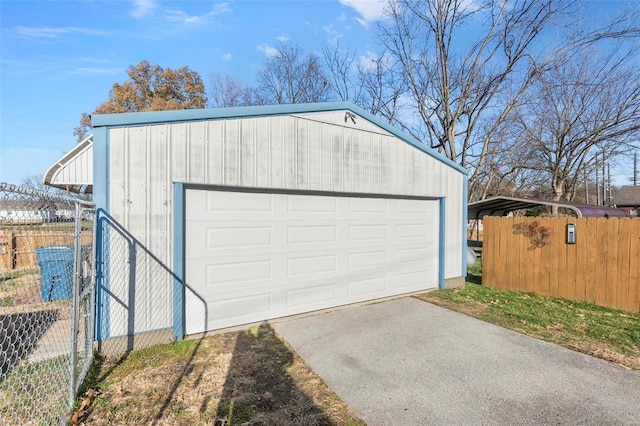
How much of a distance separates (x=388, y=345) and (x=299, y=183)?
8.94ft

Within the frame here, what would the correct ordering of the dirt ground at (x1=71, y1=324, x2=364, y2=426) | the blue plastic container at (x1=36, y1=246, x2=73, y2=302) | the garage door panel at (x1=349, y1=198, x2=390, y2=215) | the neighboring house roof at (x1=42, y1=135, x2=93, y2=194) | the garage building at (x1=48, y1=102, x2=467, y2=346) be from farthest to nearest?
1. the garage door panel at (x1=349, y1=198, x2=390, y2=215)
2. the blue plastic container at (x1=36, y1=246, x2=73, y2=302)
3. the neighboring house roof at (x1=42, y1=135, x2=93, y2=194)
4. the garage building at (x1=48, y1=102, x2=467, y2=346)
5. the dirt ground at (x1=71, y1=324, x2=364, y2=426)

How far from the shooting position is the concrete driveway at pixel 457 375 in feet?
9.33

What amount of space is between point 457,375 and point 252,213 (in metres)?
3.36

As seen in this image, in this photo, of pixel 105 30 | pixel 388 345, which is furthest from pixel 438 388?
pixel 105 30

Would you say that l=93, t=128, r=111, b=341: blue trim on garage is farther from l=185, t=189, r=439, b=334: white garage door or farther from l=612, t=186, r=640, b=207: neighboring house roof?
l=612, t=186, r=640, b=207: neighboring house roof

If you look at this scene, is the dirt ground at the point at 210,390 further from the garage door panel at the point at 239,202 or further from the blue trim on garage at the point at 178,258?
the garage door panel at the point at 239,202

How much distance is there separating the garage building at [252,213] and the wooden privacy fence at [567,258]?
5.86 feet

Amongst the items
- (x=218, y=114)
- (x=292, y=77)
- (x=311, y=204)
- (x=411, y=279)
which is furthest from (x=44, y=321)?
(x=292, y=77)

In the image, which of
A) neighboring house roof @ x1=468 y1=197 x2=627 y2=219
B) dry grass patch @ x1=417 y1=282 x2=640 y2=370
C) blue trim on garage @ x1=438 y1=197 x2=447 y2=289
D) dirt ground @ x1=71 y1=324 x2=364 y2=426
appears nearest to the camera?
dirt ground @ x1=71 y1=324 x2=364 y2=426

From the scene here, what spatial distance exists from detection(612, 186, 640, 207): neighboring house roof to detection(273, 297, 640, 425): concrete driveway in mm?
41051

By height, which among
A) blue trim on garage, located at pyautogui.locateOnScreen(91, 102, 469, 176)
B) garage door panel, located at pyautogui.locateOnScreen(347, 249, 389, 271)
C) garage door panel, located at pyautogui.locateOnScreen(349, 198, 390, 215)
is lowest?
garage door panel, located at pyautogui.locateOnScreen(347, 249, 389, 271)

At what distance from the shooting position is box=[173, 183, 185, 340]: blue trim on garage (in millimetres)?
4262

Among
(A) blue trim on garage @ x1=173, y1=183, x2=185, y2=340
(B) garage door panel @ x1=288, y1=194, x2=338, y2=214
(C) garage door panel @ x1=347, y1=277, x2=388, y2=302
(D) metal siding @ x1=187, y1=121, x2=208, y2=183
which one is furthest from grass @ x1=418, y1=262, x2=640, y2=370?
(D) metal siding @ x1=187, y1=121, x2=208, y2=183

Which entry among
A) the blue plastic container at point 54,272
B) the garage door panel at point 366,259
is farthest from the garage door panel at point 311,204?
the blue plastic container at point 54,272
